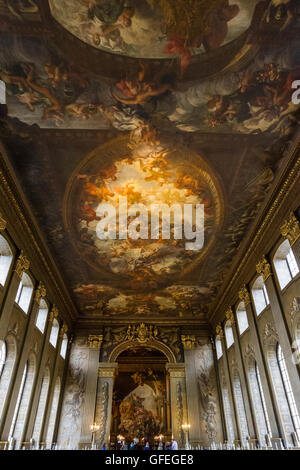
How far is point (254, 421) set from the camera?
1436 centimetres

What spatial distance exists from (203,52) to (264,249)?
8.61 meters

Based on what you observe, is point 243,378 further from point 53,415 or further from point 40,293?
point 53,415

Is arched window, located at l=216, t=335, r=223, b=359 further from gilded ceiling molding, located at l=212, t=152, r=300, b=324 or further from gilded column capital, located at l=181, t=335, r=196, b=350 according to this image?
gilded ceiling molding, located at l=212, t=152, r=300, b=324

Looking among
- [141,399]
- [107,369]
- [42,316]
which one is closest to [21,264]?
[42,316]

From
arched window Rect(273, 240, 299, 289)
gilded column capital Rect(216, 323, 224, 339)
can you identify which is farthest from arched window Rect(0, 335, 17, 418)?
gilded column capital Rect(216, 323, 224, 339)

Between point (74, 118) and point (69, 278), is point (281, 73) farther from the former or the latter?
point (69, 278)

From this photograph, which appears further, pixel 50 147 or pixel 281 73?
pixel 50 147

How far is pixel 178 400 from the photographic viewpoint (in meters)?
20.4

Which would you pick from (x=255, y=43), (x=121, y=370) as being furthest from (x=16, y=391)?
(x=121, y=370)

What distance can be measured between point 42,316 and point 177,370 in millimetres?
10457

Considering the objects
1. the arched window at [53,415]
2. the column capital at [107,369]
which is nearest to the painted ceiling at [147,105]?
the arched window at [53,415]

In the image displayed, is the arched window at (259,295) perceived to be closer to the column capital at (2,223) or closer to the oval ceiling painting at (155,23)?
the oval ceiling painting at (155,23)

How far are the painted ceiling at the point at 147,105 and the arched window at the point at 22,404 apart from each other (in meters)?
6.38

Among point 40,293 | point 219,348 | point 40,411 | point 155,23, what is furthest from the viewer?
point 219,348
